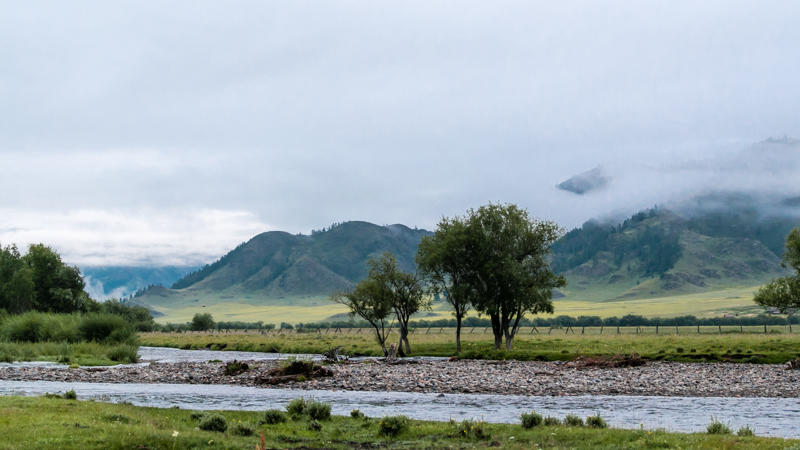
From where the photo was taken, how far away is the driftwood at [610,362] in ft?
160

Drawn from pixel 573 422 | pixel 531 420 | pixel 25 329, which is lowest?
pixel 25 329

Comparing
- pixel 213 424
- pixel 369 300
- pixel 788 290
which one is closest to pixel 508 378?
pixel 369 300

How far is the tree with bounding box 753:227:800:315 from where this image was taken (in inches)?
2483

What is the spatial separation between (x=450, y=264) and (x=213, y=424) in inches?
1839

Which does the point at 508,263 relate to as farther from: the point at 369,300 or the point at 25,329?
the point at 25,329

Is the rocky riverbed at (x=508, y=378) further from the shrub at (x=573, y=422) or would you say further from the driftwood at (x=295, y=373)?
the shrub at (x=573, y=422)

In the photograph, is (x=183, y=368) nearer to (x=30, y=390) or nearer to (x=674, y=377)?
(x=30, y=390)

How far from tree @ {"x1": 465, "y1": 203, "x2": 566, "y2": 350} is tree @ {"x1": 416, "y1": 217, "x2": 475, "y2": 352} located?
0.75 metres

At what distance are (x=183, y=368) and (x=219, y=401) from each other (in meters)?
21.6

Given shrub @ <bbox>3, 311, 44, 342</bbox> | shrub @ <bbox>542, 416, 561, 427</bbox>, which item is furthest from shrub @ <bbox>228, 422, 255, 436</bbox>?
shrub @ <bbox>3, 311, 44, 342</bbox>

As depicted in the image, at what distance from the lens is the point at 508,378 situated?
4097 cm

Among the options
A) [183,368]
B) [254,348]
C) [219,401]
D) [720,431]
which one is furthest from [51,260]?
[720,431]

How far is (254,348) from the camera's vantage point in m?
85.3

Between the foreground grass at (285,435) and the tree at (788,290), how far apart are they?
180 feet
